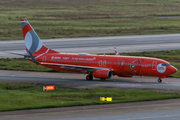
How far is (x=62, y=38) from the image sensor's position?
11519 cm

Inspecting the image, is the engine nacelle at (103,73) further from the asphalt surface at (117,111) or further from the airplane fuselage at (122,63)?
the asphalt surface at (117,111)

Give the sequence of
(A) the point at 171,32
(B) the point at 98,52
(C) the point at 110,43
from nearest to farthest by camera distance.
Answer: (B) the point at 98,52
(C) the point at 110,43
(A) the point at 171,32

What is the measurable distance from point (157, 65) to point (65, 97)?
1809 centimetres

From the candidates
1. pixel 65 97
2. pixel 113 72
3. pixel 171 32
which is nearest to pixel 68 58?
pixel 113 72

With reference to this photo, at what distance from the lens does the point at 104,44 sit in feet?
332

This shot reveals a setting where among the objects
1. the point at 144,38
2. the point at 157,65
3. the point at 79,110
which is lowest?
the point at 79,110

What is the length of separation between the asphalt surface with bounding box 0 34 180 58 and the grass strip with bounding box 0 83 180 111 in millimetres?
39078

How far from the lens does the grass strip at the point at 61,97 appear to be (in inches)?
1480

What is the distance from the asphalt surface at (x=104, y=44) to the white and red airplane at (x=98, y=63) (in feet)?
71.6

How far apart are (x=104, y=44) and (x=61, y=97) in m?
60.3

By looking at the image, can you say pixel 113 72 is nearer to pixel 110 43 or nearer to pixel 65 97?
pixel 65 97

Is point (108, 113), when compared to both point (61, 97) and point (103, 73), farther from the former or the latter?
point (103, 73)

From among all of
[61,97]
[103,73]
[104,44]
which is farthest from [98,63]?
[104,44]

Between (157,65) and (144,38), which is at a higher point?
(144,38)
